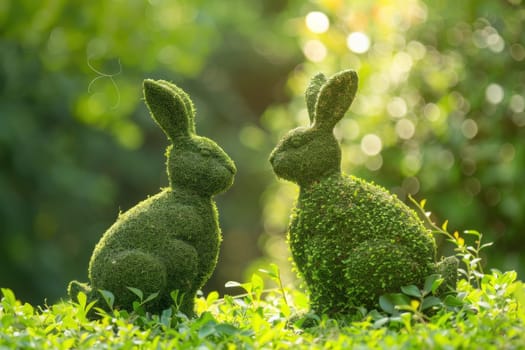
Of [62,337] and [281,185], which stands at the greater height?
[281,185]

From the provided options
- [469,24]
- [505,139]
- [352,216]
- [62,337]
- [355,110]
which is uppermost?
[469,24]

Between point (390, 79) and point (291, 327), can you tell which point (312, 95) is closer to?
point (291, 327)

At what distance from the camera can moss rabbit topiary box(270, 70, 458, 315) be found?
3.01 metres

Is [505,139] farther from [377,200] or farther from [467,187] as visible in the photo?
[377,200]

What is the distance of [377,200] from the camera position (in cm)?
315

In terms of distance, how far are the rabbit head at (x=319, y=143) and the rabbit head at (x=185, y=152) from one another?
10.4 inches

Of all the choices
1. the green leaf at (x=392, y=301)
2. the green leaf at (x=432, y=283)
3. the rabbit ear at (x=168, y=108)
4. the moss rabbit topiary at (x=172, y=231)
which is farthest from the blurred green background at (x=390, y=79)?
the green leaf at (x=432, y=283)

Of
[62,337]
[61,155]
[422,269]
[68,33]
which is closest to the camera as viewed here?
[62,337]

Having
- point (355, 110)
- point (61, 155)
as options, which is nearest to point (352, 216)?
point (355, 110)

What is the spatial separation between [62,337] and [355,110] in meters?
3.51

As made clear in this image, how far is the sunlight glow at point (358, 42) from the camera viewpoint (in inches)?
228

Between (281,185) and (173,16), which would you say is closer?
(281,185)

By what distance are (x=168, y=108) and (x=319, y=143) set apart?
70 centimetres

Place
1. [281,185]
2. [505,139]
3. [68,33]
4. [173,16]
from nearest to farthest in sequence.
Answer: [505,139]
[68,33]
[281,185]
[173,16]
